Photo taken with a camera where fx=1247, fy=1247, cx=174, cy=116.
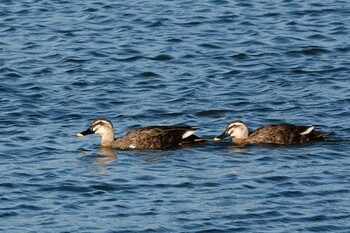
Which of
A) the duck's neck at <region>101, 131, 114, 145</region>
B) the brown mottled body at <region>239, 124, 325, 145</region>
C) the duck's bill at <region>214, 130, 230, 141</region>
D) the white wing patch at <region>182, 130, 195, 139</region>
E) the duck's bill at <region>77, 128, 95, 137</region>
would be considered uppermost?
the duck's bill at <region>77, 128, 95, 137</region>

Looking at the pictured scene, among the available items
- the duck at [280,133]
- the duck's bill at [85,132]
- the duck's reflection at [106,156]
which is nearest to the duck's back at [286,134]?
the duck at [280,133]

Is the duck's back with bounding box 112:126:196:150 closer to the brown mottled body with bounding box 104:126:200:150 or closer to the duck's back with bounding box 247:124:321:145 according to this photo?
the brown mottled body with bounding box 104:126:200:150

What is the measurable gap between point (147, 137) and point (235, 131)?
1392 millimetres

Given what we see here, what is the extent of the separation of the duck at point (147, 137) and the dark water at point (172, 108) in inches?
8.1

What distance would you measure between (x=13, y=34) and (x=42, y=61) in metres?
2.83

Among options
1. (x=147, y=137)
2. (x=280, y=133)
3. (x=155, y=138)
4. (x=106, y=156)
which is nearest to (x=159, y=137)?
(x=155, y=138)

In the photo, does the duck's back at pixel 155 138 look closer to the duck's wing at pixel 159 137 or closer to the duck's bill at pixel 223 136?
the duck's wing at pixel 159 137

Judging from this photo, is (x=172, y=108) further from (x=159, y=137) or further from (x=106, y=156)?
(x=106, y=156)

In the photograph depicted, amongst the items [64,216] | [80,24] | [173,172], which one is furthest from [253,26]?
[64,216]

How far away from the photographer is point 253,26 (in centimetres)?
2831

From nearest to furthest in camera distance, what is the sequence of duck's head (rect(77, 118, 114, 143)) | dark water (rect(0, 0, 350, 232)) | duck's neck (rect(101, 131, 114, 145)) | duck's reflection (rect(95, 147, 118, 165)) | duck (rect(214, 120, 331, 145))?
dark water (rect(0, 0, 350, 232)) → duck's reflection (rect(95, 147, 118, 165)) → duck (rect(214, 120, 331, 145)) → duck's head (rect(77, 118, 114, 143)) → duck's neck (rect(101, 131, 114, 145))

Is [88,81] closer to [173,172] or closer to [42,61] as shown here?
[42,61]

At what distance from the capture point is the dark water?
15883 mm

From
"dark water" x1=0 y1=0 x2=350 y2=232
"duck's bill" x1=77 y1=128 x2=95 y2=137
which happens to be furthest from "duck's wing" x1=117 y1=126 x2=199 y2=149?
"duck's bill" x1=77 y1=128 x2=95 y2=137
